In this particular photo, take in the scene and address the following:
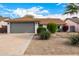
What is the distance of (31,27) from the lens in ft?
49.0

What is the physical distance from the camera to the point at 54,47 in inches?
586

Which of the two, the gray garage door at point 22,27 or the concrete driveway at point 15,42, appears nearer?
the concrete driveway at point 15,42

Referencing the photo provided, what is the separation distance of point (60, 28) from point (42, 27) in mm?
380

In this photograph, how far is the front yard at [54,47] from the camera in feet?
48.4

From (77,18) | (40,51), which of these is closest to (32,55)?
(40,51)

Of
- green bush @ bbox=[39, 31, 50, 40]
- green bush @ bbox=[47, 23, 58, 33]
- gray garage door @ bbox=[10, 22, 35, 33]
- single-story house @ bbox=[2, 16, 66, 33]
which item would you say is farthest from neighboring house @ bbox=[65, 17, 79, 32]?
gray garage door @ bbox=[10, 22, 35, 33]

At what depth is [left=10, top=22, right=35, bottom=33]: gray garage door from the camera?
1491 cm

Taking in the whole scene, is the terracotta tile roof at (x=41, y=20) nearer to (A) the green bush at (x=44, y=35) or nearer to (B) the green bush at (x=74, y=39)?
(A) the green bush at (x=44, y=35)

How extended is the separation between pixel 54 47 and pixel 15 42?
833 millimetres

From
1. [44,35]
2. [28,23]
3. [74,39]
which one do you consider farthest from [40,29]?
[74,39]

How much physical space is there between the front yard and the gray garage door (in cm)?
25

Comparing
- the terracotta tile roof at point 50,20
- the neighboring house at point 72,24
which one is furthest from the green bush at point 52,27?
the neighboring house at point 72,24

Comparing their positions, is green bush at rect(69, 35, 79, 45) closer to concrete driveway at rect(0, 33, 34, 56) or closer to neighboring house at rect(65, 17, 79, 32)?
neighboring house at rect(65, 17, 79, 32)

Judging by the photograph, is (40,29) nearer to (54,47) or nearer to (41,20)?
(41,20)
